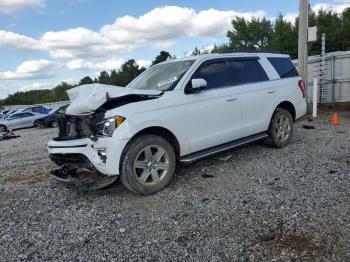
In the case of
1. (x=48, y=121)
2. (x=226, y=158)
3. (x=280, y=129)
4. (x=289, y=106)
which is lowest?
(x=48, y=121)

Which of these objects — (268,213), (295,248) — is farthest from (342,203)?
(295,248)

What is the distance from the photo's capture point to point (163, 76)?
555cm

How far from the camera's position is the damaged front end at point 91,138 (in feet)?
14.2

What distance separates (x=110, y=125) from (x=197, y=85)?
1416 mm

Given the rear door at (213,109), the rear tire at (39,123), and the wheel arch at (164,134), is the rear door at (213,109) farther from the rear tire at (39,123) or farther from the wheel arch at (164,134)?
the rear tire at (39,123)

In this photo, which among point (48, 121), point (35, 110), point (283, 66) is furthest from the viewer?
point (35, 110)

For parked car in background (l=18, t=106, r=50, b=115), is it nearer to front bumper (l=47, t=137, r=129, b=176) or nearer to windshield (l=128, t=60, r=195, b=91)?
windshield (l=128, t=60, r=195, b=91)

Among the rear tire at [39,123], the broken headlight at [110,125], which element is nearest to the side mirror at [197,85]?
the broken headlight at [110,125]

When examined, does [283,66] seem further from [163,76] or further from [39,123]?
[39,123]

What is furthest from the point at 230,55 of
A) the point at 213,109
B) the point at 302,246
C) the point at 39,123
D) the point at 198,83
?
the point at 39,123

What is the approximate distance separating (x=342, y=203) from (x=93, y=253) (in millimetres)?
2833

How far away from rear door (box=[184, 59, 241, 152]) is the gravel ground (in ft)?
1.95

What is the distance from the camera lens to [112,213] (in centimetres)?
422

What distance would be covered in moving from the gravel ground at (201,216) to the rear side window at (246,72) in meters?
1.43
